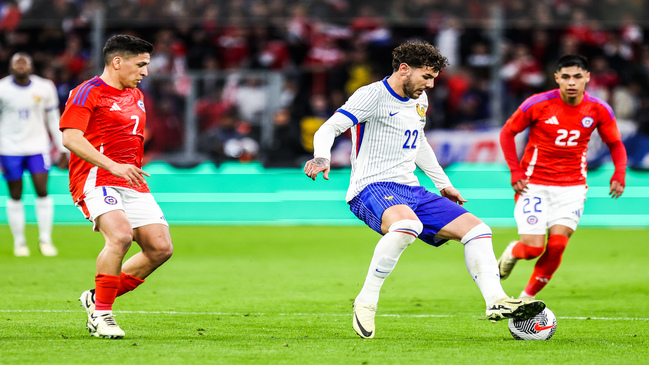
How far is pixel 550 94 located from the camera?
8312 mm

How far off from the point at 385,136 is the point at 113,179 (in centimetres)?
185

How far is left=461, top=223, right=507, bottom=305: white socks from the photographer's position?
6.18 m

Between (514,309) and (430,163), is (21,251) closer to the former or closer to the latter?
(430,163)

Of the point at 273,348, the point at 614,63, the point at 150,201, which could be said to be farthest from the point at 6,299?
the point at 614,63

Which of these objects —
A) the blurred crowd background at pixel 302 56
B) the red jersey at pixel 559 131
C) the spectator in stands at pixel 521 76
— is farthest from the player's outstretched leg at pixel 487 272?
the spectator in stands at pixel 521 76

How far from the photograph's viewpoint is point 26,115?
1214 centimetres

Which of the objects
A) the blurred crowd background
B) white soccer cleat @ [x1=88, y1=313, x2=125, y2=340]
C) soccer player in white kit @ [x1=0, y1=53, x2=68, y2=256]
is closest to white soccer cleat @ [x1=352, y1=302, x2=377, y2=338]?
white soccer cleat @ [x1=88, y1=313, x2=125, y2=340]

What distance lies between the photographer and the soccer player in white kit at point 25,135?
1196 centimetres

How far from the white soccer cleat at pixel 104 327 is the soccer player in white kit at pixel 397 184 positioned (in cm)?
153

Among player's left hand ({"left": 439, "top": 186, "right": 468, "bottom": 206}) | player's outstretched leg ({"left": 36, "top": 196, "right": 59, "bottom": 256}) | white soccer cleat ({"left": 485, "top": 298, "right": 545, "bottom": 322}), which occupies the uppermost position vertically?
player's left hand ({"left": 439, "top": 186, "right": 468, "bottom": 206})

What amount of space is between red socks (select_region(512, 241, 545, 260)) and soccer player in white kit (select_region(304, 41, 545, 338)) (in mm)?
1723

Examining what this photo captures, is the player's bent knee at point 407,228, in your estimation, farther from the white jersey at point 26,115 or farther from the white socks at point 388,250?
the white jersey at point 26,115

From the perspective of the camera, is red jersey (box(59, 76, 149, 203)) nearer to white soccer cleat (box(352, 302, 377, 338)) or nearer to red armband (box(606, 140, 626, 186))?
white soccer cleat (box(352, 302, 377, 338))

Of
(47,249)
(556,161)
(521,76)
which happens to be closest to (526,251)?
(556,161)
